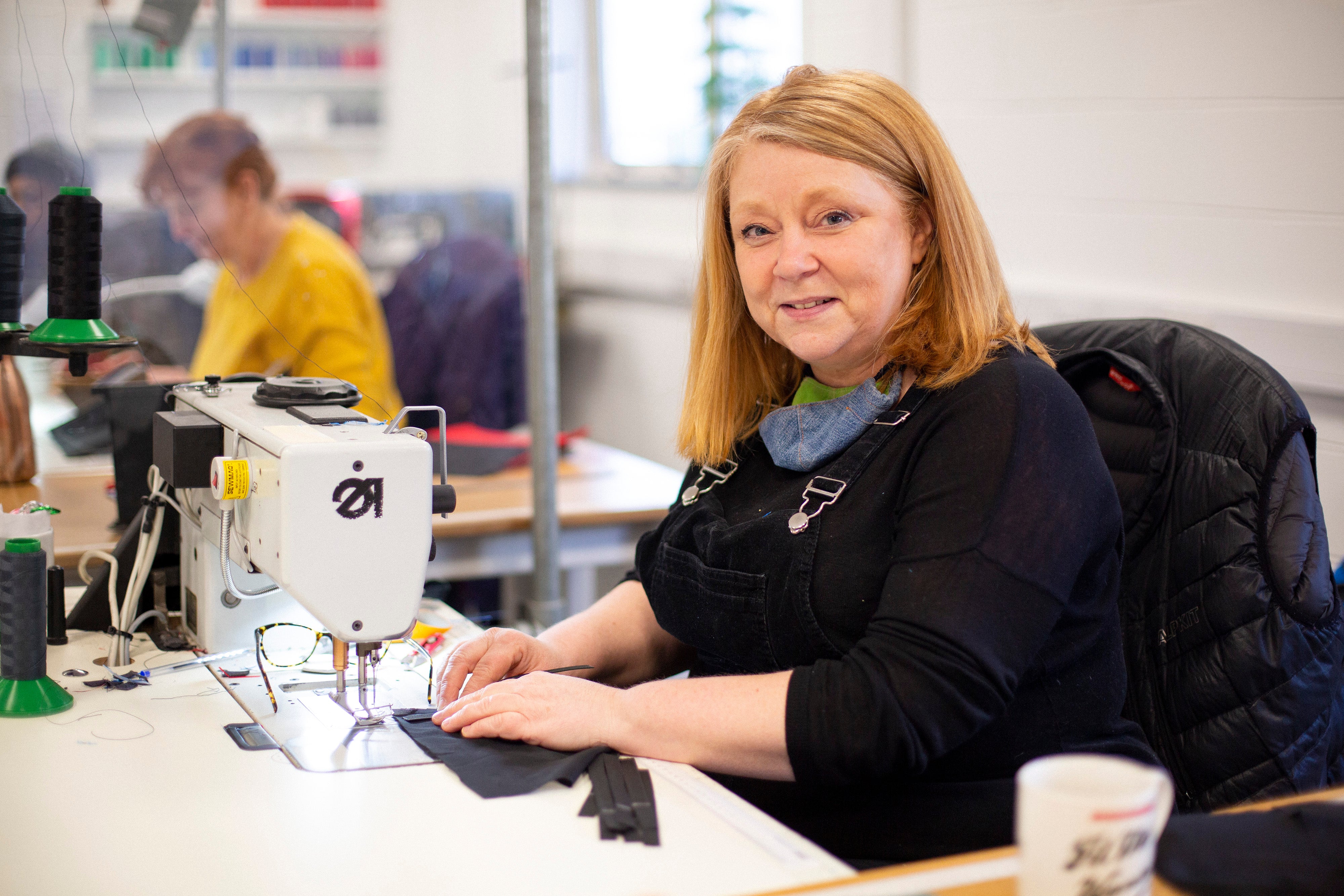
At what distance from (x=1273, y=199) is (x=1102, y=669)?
107 cm

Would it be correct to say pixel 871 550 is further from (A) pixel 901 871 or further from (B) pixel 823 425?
(A) pixel 901 871

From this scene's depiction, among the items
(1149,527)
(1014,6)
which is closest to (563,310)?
(1014,6)

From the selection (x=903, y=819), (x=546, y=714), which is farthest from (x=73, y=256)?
(x=903, y=819)

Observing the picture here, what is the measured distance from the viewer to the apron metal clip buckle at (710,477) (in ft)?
4.92

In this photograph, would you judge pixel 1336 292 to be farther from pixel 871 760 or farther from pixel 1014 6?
pixel 871 760

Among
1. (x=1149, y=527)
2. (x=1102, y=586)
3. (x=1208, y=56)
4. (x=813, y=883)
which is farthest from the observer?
(x=1208, y=56)

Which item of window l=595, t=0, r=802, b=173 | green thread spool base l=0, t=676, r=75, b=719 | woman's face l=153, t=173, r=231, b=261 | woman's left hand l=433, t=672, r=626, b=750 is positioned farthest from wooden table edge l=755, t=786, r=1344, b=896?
window l=595, t=0, r=802, b=173

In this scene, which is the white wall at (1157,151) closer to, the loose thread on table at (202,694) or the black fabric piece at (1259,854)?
the loose thread on table at (202,694)

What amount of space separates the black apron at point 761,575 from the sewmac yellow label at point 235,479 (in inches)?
19.0

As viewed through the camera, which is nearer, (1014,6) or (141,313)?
(1014,6)

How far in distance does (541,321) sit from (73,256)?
38.7 inches

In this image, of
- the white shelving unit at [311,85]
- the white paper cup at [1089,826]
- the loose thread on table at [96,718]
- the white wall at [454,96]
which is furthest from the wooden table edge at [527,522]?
the white wall at [454,96]

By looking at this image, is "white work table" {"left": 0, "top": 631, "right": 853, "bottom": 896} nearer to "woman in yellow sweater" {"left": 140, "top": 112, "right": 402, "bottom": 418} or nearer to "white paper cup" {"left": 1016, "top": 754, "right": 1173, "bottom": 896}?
"white paper cup" {"left": 1016, "top": 754, "right": 1173, "bottom": 896}

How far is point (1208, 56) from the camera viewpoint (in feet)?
6.82
